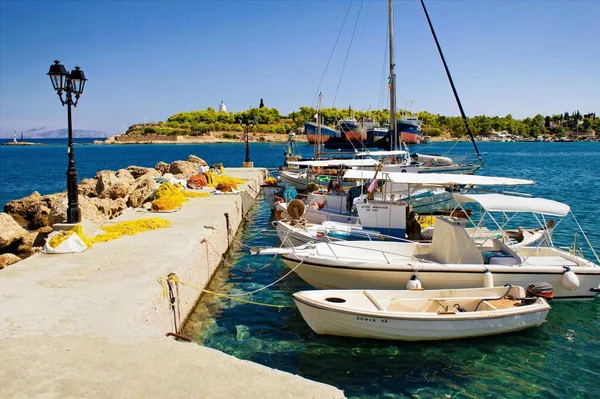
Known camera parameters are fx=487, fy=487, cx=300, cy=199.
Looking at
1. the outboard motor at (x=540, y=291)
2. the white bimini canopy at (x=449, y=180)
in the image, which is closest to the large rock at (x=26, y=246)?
the white bimini canopy at (x=449, y=180)

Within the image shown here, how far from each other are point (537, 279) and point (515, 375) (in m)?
3.43

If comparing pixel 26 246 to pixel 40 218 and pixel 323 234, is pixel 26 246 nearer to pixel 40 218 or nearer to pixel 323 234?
pixel 40 218

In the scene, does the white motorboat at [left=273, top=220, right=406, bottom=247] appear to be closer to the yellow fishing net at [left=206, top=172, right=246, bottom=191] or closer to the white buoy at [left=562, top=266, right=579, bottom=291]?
the white buoy at [left=562, top=266, right=579, bottom=291]

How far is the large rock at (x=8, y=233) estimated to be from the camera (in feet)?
52.6

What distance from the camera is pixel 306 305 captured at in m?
9.63

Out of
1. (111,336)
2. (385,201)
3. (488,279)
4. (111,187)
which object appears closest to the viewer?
(111,336)

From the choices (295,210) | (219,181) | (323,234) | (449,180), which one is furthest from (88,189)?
(449,180)

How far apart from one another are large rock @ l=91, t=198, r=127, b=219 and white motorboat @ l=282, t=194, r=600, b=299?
10.5 metres

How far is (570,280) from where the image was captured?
446 inches

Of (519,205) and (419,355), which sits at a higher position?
(519,205)

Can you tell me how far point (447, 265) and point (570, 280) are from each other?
284 centimetres

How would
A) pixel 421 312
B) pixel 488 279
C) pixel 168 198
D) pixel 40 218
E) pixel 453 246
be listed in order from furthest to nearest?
pixel 40 218
pixel 168 198
pixel 453 246
pixel 488 279
pixel 421 312

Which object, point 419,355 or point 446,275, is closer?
point 419,355

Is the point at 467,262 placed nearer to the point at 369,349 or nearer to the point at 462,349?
the point at 462,349
